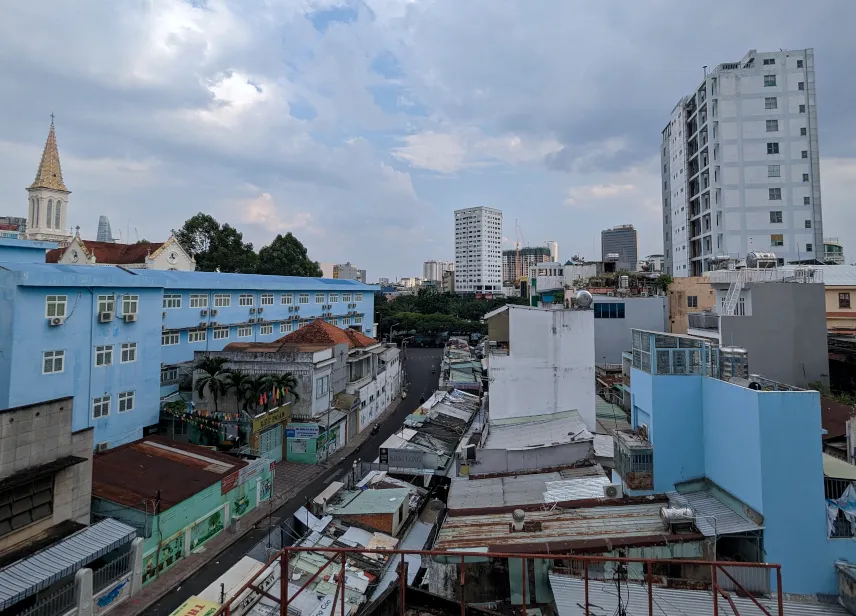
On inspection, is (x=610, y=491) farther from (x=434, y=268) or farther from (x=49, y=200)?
(x=434, y=268)

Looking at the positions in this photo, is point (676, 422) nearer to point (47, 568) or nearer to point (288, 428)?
point (47, 568)

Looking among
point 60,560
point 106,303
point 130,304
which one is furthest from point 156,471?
point 130,304

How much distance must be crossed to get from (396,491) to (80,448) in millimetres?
9271

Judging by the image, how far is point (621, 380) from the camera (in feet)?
77.3

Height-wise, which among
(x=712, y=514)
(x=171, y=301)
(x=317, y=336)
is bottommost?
(x=712, y=514)

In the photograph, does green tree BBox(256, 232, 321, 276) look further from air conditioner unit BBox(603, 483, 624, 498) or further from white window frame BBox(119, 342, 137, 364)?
air conditioner unit BBox(603, 483, 624, 498)

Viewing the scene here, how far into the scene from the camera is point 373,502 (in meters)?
14.6

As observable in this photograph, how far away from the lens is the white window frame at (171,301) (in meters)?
27.9

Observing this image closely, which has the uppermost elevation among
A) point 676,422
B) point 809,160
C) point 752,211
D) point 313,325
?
point 809,160

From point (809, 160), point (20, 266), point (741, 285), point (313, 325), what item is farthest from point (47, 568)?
point (809, 160)

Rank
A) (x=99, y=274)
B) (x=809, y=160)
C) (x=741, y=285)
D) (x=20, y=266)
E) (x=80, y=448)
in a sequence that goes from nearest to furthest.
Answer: (x=80, y=448) → (x=20, y=266) → (x=99, y=274) → (x=741, y=285) → (x=809, y=160)

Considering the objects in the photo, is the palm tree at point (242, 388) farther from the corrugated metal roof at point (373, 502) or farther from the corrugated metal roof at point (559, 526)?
the corrugated metal roof at point (559, 526)

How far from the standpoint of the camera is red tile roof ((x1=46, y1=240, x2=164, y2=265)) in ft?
121

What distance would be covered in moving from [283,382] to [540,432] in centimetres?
1331
